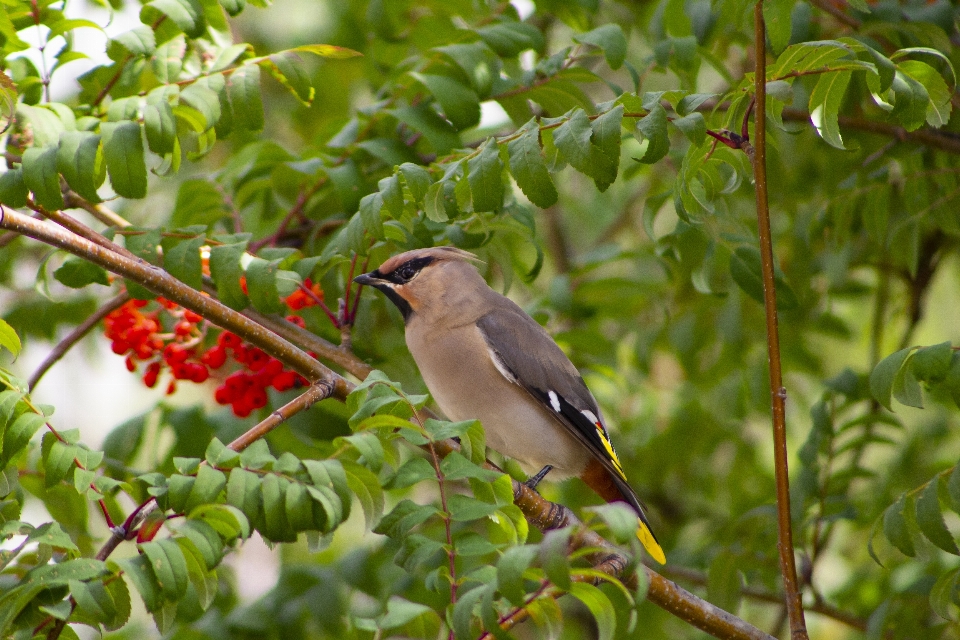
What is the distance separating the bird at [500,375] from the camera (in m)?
3.64

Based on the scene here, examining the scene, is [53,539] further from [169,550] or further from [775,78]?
[775,78]

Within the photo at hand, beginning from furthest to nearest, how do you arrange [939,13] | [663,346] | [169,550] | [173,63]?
1. [663,346]
2. [939,13]
3. [173,63]
4. [169,550]

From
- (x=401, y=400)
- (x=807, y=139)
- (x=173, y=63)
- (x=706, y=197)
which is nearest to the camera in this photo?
(x=401, y=400)

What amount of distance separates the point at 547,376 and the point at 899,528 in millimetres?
1498

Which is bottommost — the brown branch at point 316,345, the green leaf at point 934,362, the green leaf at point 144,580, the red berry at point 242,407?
the red berry at point 242,407

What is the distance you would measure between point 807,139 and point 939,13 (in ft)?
4.01

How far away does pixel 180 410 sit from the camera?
3623 millimetres

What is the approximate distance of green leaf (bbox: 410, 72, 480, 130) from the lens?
3115mm

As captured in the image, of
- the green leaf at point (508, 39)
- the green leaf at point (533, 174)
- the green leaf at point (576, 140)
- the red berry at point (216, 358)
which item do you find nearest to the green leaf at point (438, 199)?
the green leaf at point (533, 174)

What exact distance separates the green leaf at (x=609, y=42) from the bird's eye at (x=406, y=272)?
1072mm

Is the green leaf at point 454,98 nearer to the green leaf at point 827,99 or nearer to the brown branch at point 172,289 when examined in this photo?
the brown branch at point 172,289

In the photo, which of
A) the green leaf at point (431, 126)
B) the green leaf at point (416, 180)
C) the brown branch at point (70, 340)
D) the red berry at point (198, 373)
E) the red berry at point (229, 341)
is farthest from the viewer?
the red berry at point (198, 373)

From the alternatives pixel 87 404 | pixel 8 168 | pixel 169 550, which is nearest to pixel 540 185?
pixel 169 550

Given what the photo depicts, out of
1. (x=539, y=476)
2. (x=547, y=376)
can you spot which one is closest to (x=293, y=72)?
(x=547, y=376)
